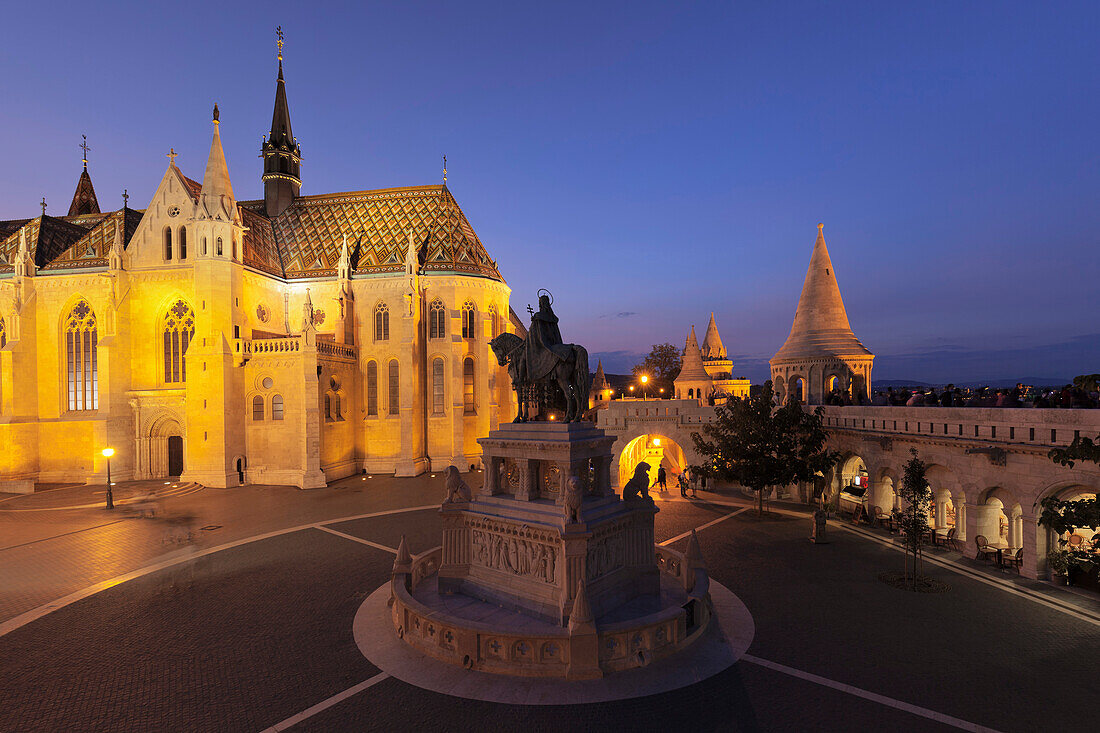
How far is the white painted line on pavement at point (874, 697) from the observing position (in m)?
7.19

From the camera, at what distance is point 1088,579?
1258 centimetres

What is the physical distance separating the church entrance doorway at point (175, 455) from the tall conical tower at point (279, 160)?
18.9 metres

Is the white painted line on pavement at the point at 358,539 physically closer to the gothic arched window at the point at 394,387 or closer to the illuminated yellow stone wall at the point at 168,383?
the illuminated yellow stone wall at the point at 168,383

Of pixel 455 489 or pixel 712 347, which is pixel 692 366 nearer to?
pixel 712 347

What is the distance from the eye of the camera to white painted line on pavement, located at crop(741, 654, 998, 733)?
7.19 m

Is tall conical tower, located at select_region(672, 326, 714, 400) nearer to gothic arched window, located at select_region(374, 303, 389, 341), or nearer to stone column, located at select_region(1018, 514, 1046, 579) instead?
gothic arched window, located at select_region(374, 303, 389, 341)

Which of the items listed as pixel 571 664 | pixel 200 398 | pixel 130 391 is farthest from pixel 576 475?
pixel 130 391

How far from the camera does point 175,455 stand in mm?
29578

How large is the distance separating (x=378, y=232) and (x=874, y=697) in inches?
1463

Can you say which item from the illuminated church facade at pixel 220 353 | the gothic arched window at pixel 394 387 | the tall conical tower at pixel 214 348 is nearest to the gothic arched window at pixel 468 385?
the illuminated church facade at pixel 220 353

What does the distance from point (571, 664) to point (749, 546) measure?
398 inches

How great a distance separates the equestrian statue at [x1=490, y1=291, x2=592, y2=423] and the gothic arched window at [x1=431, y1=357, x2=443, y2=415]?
22.7 meters

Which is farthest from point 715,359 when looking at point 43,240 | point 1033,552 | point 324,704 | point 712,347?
point 43,240

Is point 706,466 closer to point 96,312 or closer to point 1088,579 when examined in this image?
point 1088,579
